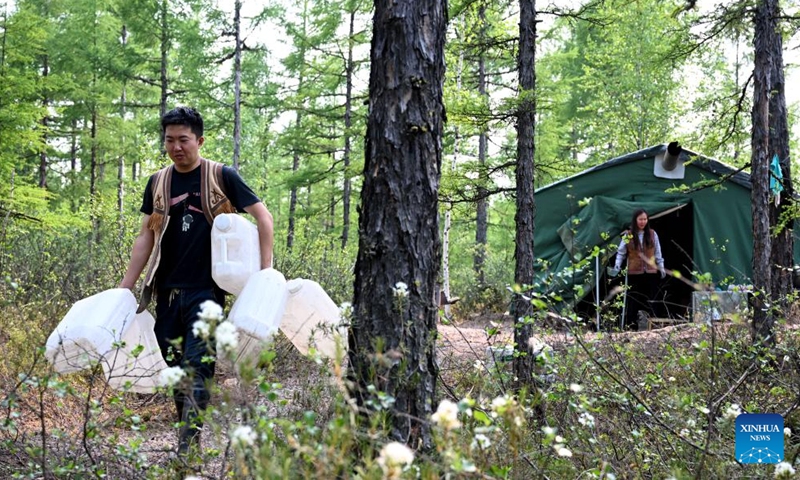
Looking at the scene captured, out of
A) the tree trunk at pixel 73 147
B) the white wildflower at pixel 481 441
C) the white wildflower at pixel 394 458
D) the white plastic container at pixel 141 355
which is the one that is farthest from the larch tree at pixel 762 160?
the tree trunk at pixel 73 147

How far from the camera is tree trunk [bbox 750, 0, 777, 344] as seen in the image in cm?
602

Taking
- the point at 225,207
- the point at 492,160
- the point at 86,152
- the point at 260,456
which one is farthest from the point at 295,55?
the point at 260,456

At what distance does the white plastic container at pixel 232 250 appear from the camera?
4027 mm

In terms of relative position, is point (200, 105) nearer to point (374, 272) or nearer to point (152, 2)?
point (152, 2)

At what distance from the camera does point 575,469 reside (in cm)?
370

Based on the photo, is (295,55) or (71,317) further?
(295,55)

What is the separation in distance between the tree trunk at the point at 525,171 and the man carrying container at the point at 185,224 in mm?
2424

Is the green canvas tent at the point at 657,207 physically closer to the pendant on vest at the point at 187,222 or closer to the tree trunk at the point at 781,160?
the tree trunk at the point at 781,160

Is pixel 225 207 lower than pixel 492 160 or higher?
lower

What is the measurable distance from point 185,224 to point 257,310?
938 millimetres

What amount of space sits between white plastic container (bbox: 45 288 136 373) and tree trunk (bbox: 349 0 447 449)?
1.42m

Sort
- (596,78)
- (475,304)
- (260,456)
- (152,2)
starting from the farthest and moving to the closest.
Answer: (596,78) → (152,2) → (475,304) → (260,456)

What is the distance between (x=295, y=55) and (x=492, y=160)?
22.8 feet

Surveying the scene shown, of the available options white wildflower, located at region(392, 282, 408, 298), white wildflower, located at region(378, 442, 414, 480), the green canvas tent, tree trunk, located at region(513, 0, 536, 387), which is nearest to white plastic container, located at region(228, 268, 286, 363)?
white wildflower, located at region(392, 282, 408, 298)
